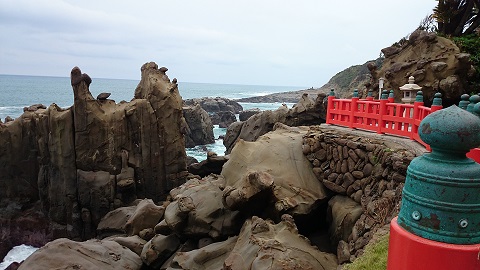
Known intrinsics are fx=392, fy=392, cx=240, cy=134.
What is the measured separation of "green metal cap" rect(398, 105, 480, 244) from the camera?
2.40 meters

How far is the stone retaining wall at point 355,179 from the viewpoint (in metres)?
8.23

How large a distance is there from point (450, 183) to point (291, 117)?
955 inches

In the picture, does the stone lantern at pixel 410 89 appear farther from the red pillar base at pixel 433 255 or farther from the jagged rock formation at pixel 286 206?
the red pillar base at pixel 433 255

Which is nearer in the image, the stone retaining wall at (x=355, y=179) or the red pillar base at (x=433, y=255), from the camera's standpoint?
the red pillar base at (x=433, y=255)

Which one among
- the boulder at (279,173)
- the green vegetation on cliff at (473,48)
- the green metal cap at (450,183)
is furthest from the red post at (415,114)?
the green vegetation on cliff at (473,48)

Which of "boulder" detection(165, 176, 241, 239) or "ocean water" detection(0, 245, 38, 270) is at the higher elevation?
"boulder" detection(165, 176, 241, 239)

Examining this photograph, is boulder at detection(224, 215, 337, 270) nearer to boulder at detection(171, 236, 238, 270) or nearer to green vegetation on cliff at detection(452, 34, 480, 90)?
boulder at detection(171, 236, 238, 270)

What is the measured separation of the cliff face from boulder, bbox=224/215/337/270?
48.8ft

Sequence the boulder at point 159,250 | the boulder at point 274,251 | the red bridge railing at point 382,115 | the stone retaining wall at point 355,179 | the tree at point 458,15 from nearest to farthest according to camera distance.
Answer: the boulder at point 274,251 < the stone retaining wall at point 355,179 < the red bridge railing at point 382,115 < the boulder at point 159,250 < the tree at point 458,15

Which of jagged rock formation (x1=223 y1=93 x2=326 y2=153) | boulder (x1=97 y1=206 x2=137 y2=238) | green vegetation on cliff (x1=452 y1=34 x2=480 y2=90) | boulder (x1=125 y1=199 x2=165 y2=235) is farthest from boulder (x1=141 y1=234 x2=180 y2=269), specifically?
green vegetation on cliff (x1=452 y1=34 x2=480 y2=90)

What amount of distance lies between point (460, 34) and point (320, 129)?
40.9 ft

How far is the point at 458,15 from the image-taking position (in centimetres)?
2058

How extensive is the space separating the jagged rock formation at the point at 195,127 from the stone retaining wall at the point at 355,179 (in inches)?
1396

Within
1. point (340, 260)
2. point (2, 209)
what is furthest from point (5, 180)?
point (340, 260)
